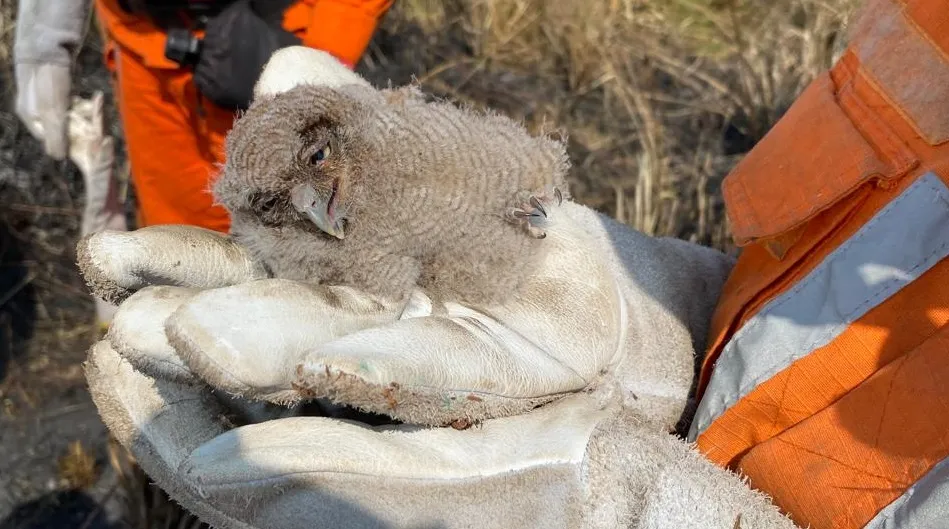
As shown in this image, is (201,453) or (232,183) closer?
(201,453)

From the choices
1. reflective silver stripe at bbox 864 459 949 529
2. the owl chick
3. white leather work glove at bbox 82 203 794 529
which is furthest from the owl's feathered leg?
reflective silver stripe at bbox 864 459 949 529

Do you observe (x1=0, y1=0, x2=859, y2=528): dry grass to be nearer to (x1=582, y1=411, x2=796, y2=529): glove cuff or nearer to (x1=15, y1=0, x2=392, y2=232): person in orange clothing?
(x1=15, y1=0, x2=392, y2=232): person in orange clothing

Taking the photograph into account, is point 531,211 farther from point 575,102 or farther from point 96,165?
point 575,102

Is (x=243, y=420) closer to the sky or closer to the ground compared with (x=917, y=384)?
closer to the ground

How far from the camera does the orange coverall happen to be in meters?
2.12

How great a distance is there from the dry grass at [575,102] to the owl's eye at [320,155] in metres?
1.37

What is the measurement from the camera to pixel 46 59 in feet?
7.51

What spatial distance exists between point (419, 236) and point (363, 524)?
0.44 meters

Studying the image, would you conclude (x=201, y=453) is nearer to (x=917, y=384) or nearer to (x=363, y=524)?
(x=363, y=524)

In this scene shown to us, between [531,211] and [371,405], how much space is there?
0.45 metres

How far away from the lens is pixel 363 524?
95cm

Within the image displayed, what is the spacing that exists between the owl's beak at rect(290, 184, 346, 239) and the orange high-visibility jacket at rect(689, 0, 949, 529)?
63 centimetres

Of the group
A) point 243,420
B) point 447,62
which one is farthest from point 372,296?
point 447,62

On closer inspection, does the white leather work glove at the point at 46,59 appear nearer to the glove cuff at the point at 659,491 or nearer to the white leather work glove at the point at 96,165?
the white leather work glove at the point at 96,165
